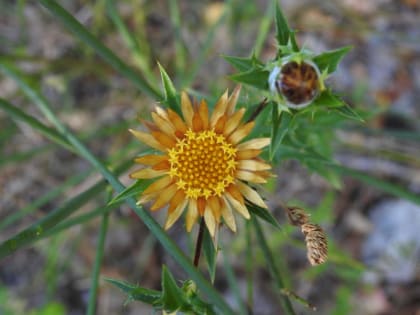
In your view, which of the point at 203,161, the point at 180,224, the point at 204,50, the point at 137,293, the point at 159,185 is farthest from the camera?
the point at 180,224

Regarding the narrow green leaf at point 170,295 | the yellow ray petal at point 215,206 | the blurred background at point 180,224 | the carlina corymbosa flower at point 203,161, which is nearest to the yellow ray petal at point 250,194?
the carlina corymbosa flower at point 203,161

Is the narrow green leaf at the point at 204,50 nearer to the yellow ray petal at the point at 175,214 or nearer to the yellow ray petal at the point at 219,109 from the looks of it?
the yellow ray petal at the point at 219,109

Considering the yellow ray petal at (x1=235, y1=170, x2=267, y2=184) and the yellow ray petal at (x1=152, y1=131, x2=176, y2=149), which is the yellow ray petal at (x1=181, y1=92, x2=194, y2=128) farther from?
the yellow ray petal at (x1=235, y1=170, x2=267, y2=184)

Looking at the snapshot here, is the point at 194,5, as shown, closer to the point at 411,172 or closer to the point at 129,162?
the point at 411,172

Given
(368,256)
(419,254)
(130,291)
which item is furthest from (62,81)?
(419,254)

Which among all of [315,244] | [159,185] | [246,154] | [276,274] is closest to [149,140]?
[159,185]

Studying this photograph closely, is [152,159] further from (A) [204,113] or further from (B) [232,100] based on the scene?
(B) [232,100]
